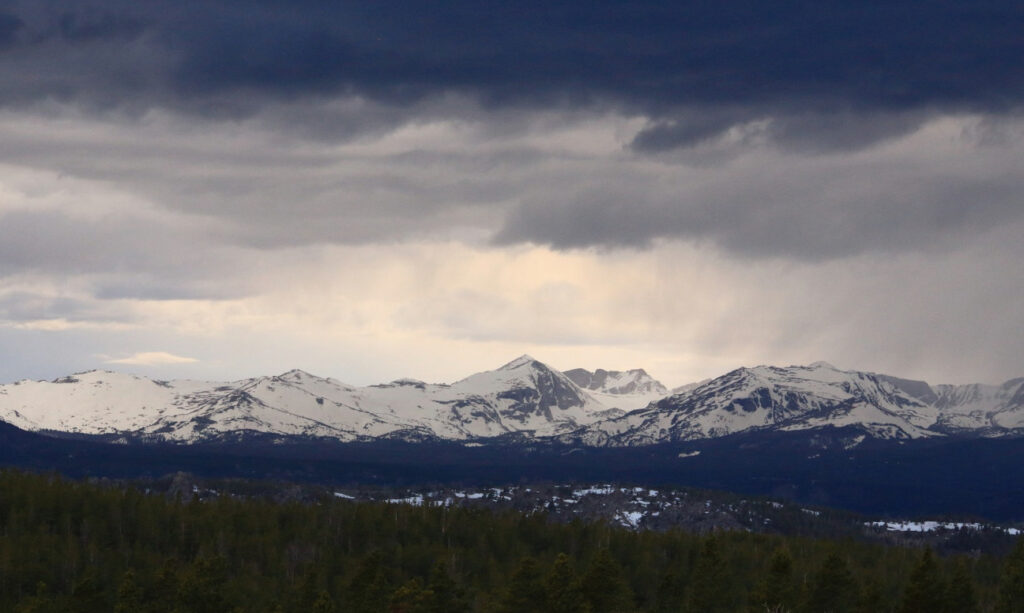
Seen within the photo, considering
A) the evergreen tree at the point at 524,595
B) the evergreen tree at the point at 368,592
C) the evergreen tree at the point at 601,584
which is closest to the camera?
the evergreen tree at the point at 524,595

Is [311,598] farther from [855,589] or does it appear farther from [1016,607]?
[1016,607]

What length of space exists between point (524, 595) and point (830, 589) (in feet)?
128

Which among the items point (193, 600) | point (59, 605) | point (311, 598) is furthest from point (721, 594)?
point (59, 605)

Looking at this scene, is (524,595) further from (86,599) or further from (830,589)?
(86,599)

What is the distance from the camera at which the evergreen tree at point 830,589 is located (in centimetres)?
16362

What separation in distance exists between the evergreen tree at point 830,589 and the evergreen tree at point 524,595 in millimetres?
33815

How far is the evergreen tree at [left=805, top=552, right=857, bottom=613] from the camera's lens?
164 m

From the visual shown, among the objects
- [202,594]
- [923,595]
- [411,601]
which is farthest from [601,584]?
[202,594]

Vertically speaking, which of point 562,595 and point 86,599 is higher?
point 562,595

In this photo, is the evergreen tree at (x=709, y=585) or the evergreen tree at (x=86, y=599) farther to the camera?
the evergreen tree at (x=709, y=585)

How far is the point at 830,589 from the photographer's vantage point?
165 metres

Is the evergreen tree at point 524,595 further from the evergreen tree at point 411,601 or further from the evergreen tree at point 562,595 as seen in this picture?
the evergreen tree at point 411,601

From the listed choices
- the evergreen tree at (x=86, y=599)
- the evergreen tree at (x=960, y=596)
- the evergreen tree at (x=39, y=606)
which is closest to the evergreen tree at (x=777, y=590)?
the evergreen tree at (x=960, y=596)

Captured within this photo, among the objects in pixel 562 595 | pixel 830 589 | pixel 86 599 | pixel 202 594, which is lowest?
pixel 86 599
